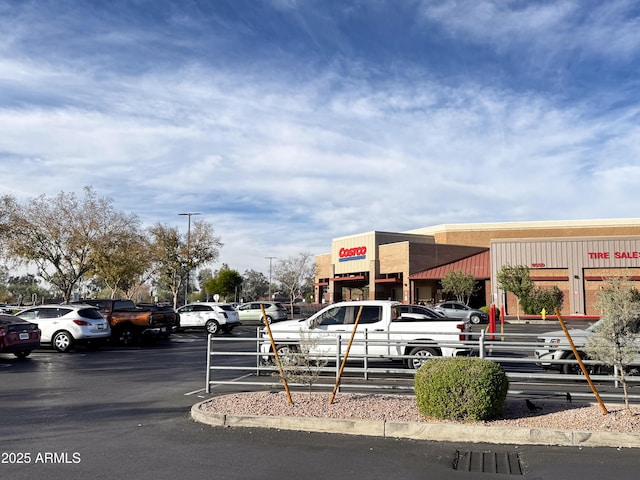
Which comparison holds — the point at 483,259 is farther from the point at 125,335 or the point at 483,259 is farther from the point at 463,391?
the point at 463,391

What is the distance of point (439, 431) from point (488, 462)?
1.04 m

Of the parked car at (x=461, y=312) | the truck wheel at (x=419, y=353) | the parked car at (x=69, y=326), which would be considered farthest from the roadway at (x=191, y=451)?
the parked car at (x=461, y=312)

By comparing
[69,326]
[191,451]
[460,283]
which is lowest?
[191,451]

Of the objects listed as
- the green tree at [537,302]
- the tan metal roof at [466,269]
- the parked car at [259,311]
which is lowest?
the parked car at [259,311]

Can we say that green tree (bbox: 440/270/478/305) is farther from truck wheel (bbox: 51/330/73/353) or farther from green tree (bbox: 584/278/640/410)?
green tree (bbox: 584/278/640/410)

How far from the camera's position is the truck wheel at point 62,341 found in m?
20.4

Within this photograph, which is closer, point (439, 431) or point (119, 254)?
point (439, 431)

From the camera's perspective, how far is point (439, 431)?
7.79 meters

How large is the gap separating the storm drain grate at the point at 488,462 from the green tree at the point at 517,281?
4152cm

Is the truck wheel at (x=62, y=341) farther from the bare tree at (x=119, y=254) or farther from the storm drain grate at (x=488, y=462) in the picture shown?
the storm drain grate at (x=488, y=462)

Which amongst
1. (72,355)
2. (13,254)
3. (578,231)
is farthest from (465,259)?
(72,355)

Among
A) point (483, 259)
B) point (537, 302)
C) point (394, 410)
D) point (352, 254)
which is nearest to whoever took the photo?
point (394, 410)

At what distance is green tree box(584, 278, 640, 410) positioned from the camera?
7.93 meters

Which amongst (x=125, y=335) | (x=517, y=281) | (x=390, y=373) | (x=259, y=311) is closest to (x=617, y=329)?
(x=390, y=373)
